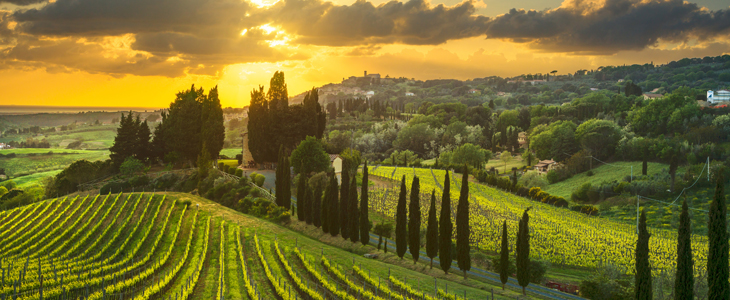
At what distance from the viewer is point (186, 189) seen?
60.5m

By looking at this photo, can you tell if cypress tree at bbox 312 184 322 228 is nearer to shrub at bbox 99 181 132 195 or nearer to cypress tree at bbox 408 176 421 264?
cypress tree at bbox 408 176 421 264

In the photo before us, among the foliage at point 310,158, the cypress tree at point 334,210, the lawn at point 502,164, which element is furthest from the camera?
the lawn at point 502,164

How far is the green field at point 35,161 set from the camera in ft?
422

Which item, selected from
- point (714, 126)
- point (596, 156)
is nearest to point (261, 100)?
point (596, 156)

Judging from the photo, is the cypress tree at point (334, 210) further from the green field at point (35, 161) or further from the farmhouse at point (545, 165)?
the green field at point (35, 161)

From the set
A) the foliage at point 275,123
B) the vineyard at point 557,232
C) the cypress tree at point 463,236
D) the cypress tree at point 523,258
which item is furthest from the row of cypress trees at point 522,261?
the foliage at point 275,123

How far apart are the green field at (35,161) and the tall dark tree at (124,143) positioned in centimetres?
7490

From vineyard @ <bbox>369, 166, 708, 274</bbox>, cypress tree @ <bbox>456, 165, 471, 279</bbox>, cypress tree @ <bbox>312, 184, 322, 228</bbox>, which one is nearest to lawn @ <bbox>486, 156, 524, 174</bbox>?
vineyard @ <bbox>369, 166, 708, 274</bbox>

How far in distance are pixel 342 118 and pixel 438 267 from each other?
123991 mm

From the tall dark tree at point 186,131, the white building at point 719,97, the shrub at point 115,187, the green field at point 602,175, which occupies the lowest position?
the green field at point 602,175

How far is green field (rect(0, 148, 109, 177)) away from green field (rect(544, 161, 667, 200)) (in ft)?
398

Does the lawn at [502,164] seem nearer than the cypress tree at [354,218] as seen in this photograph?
No

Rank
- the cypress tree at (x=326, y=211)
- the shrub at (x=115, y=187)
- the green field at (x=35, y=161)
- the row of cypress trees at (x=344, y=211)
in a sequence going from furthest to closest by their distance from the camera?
the green field at (x=35, y=161)
the shrub at (x=115, y=187)
the cypress tree at (x=326, y=211)
the row of cypress trees at (x=344, y=211)

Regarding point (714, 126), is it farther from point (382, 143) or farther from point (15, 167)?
point (15, 167)
